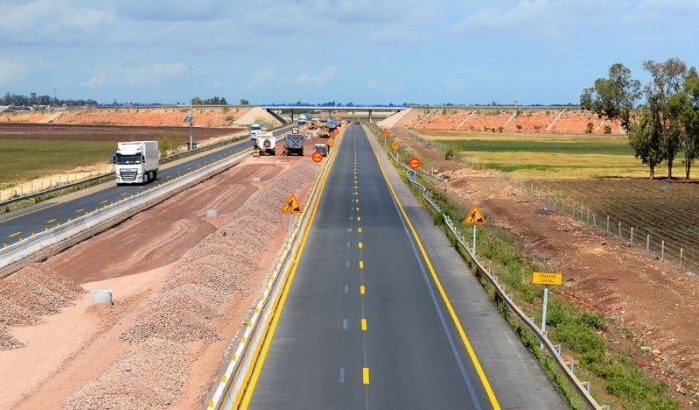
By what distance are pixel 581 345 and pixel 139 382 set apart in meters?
14.1

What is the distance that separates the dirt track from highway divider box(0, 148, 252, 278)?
80.5ft

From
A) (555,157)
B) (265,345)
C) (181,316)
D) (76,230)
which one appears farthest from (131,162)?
(555,157)

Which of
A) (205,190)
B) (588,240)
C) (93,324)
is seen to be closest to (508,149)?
(205,190)

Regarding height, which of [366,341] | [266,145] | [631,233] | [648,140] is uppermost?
[648,140]

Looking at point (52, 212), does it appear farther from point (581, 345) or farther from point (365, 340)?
point (581, 345)

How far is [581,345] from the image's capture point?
27.2m

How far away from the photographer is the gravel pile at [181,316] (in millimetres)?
20844

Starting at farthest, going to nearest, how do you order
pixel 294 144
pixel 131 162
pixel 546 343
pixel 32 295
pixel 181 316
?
pixel 294 144 < pixel 131 162 < pixel 32 295 < pixel 181 316 < pixel 546 343

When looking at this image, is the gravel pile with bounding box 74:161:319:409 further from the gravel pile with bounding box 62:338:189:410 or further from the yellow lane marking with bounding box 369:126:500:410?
the yellow lane marking with bounding box 369:126:500:410

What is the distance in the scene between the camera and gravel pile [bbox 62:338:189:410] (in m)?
20.2

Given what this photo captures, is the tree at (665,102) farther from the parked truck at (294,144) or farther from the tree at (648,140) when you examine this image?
the parked truck at (294,144)

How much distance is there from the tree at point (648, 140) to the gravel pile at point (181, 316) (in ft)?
175

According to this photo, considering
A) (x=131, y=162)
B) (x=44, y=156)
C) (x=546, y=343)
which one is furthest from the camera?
(x=44, y=156)

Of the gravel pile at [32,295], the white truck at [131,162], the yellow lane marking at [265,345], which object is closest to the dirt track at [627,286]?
the yellow lane marking at [265,345]
